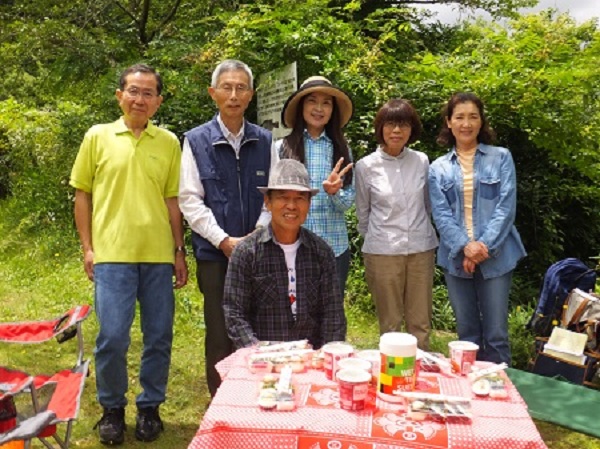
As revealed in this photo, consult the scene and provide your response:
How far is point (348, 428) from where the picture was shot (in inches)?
71.2

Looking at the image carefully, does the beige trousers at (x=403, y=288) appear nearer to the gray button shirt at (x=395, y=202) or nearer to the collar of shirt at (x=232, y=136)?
the gray button shirt at (x=395, y=202)

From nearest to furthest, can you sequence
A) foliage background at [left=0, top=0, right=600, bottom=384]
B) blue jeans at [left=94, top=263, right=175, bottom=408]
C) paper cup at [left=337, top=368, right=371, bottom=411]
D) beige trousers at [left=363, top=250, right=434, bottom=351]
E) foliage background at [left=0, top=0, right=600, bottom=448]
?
paper cup at [left=337, top=368, right=371, bottom=411], blue jeans at [left=94, top=263, right=175, bottom=408], beige trousers at [left=363, top=250, right=434, bottom=351], foliage background at [left=0, top=0, right=600, bottom=448], foliage background at [left=0, top=0, right=600, bottom=384]

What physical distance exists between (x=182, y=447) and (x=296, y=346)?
152cm

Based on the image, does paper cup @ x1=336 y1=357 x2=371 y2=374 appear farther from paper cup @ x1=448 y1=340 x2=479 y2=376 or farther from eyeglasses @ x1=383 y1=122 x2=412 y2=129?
eyeglasses @ x1=383 y1=122 x2=412 y2=129

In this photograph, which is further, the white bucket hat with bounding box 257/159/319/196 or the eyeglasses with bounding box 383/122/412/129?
the eyeglasses with bounding box 383/122/412/129

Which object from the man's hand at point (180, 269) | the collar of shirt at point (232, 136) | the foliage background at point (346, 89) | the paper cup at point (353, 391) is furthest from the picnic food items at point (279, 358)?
the foliage background at point (346, 89)

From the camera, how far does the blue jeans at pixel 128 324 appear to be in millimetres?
3266

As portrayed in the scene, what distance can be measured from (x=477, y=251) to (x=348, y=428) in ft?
6.57

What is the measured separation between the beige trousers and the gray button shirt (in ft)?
0.25

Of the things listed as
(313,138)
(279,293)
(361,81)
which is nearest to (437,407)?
(279,293)

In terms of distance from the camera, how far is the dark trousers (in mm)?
3473

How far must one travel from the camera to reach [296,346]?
2396mm

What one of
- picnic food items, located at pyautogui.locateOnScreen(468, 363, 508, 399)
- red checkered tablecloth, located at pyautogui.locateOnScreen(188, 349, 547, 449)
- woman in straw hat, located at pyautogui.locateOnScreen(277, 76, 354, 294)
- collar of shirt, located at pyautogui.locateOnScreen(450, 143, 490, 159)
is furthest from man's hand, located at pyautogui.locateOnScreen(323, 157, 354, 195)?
red checkered tablecloth, located at pyautogui.locateOnScreen(188, 349, 547, 449)

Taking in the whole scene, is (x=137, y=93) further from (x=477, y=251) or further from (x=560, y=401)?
(x=560, y=401)
